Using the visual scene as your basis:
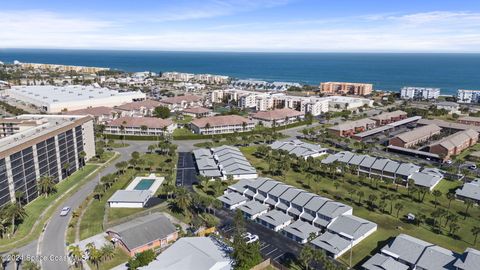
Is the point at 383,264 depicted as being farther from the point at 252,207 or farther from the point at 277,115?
the point at 277,115

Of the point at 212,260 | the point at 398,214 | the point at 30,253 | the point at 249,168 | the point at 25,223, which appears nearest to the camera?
the point at 212,260

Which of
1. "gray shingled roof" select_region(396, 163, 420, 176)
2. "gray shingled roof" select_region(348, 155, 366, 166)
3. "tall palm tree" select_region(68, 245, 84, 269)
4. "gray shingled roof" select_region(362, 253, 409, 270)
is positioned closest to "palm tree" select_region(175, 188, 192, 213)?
"tall palm tree" select_region(68, 245, 84, 269)

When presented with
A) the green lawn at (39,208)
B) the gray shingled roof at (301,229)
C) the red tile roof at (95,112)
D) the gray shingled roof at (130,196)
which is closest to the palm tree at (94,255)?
the green lawn at (39,208)

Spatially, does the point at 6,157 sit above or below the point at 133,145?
above

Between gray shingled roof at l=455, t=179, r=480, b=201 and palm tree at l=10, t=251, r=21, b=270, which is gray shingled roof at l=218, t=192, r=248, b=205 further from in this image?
gray shingled roof at l=455, t=179, r=480, b=201

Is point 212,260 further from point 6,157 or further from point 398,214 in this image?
point 6,157

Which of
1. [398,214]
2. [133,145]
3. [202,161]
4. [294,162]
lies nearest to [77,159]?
[133,145]

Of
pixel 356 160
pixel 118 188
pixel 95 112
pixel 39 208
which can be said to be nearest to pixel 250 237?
pixel 118 188
